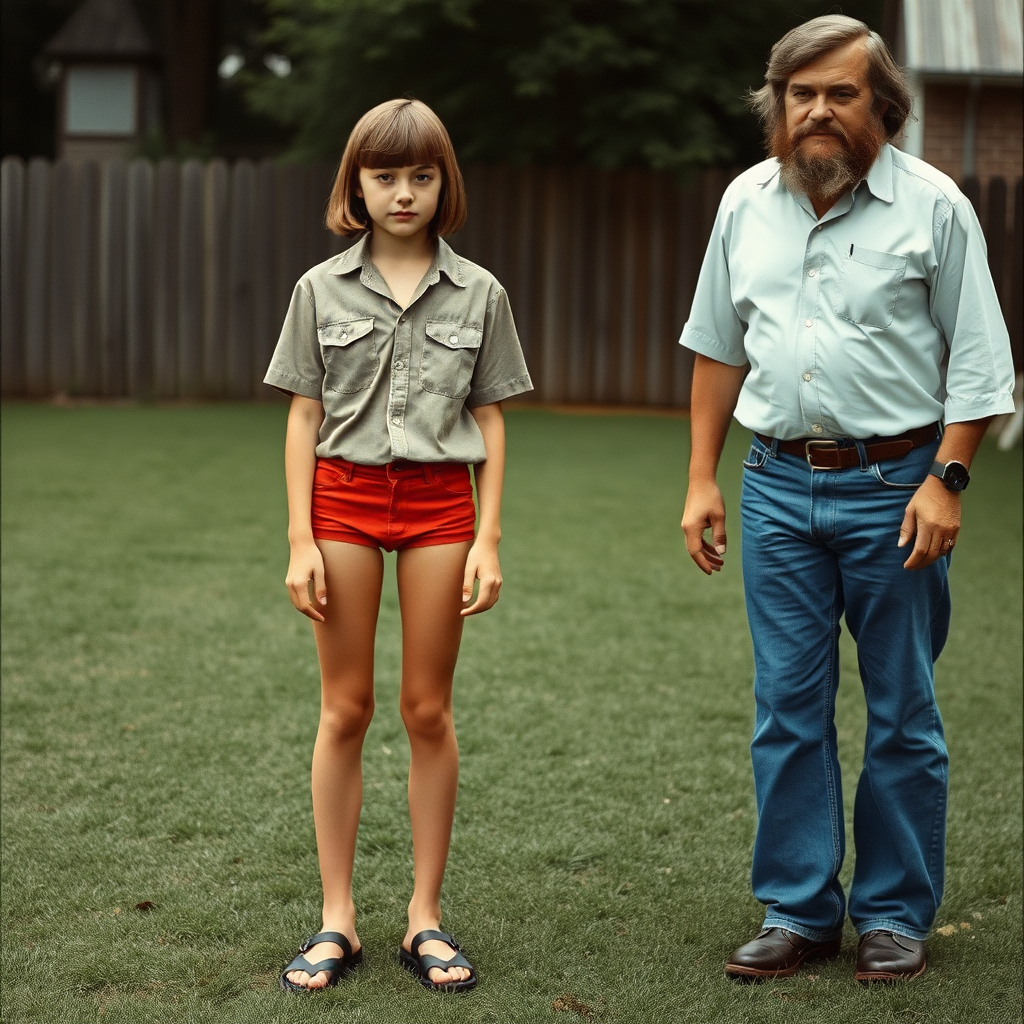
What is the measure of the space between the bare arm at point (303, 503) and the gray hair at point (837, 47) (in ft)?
3.86

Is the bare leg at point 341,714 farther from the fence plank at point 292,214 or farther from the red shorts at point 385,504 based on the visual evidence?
the fence plank at point 292,214

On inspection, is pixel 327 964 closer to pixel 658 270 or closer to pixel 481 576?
pixel 481 576

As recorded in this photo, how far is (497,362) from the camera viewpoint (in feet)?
9.73

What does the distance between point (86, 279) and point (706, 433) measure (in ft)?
37.1

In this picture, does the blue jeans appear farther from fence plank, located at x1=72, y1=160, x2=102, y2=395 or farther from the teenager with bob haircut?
fence plank, located at x1=72, y1=160, x2=102, y2=395

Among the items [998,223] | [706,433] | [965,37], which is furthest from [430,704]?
[965,37]

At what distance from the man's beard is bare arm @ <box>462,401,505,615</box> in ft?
2.62

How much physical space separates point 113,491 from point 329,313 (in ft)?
20.4

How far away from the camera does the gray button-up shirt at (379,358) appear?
2.85 meters

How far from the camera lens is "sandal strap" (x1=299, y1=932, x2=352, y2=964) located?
2.97m

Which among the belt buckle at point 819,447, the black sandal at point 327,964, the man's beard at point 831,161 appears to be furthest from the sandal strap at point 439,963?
the man's beard at point 831,161

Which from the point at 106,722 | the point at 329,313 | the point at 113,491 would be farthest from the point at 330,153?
the point at 329,313

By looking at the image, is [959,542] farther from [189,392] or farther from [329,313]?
[189,392]

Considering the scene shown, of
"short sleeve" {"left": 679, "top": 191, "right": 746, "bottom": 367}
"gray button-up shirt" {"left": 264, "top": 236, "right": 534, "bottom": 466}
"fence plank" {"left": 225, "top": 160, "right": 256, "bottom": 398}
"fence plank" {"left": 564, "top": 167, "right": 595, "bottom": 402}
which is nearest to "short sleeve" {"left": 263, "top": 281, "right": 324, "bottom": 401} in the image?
"gray button-up shirt" {"left": 264, "top": 236, "right": 534, "bottom": 466}
